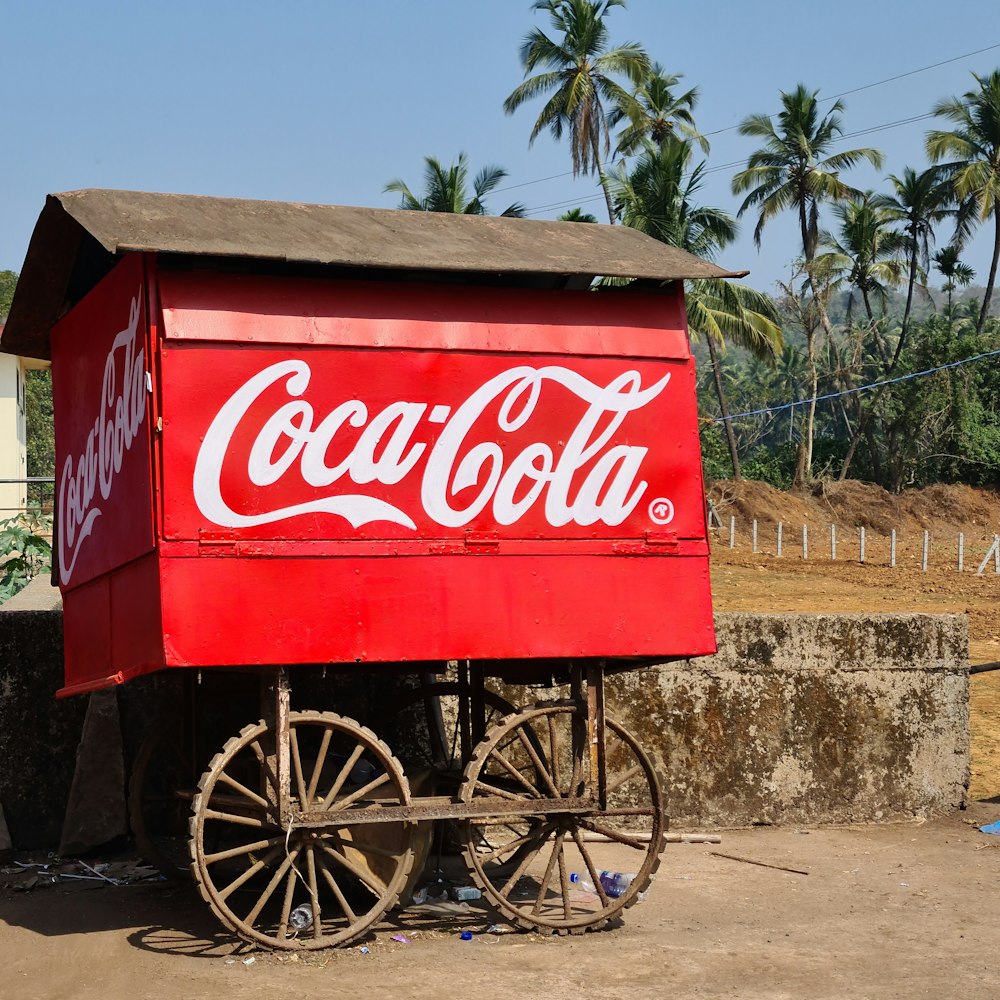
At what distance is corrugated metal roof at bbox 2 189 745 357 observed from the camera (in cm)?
630

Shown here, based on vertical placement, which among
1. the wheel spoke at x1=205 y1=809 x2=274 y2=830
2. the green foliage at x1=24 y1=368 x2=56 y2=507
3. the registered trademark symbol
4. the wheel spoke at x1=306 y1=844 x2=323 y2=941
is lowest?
the wheel spoke at x1=306 y1=844 x2=323 y2=941

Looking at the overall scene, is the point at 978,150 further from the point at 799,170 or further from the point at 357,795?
the point at 357,795

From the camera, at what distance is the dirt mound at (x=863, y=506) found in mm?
40406

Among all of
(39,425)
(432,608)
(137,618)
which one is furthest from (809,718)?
(39,425)

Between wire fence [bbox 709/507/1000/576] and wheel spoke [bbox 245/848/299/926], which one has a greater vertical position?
wire fence [bbox 709/507/1000/576]

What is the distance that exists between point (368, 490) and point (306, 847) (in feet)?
5.78

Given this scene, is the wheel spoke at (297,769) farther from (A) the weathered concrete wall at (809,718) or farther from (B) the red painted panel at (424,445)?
(A) the weathered concrete wall at (809,718)

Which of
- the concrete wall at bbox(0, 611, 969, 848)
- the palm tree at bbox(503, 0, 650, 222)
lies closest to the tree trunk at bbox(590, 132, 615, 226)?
the palm tree at bbox(503, 0, 650, 222)

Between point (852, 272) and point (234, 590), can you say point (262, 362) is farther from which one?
point (852, 272)

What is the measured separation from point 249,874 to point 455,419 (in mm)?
2394

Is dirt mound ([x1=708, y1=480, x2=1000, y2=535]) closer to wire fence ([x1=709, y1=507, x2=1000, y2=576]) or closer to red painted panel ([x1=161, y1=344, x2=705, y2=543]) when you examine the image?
wire fence ([x1=709, y1=507, x2=1000, y2=576])

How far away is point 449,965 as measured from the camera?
20.4 feet

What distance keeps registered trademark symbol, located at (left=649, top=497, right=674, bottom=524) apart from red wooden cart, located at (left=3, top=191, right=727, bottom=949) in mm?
12

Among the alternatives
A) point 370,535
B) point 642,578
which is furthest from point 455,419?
point 642,578
